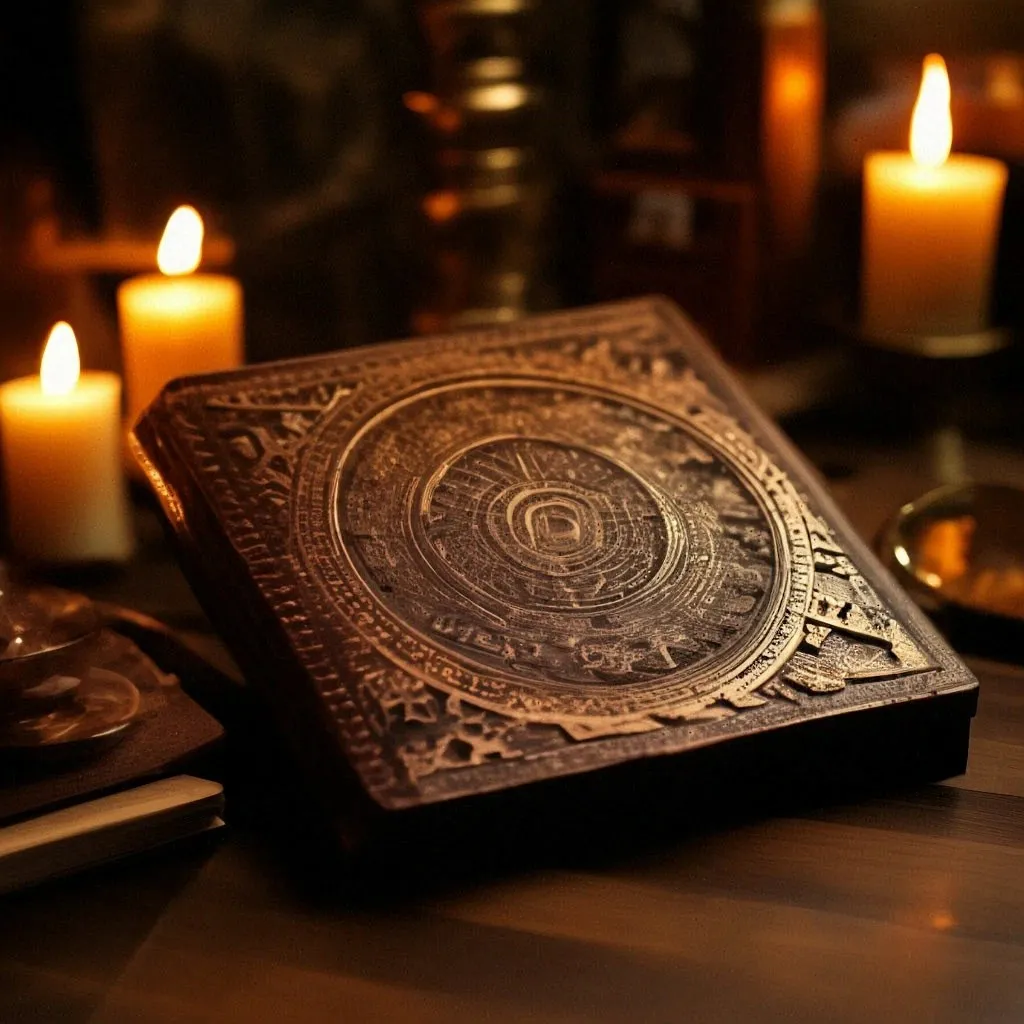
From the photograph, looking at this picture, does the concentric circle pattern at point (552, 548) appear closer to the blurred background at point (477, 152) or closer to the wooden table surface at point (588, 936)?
the wooden table surface at point (588, 936)

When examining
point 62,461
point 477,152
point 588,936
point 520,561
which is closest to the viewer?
point 588,936

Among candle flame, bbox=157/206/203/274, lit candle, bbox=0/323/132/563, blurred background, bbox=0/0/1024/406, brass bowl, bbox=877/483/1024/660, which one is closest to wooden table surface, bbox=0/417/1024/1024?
brass bowl, bbox=877/483/1024/660

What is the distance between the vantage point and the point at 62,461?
1.03m

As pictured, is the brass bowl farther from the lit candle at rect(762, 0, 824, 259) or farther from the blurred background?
the lit candle at rect(762, 0, 824, 259)

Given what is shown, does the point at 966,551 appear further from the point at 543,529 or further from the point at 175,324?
the point at 175,324

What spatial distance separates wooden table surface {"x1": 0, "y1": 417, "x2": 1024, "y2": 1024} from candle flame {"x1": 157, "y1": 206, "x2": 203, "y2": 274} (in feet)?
1.61

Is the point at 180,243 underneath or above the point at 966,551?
above

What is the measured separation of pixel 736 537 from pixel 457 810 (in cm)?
29

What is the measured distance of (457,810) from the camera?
→ 2.19 ft

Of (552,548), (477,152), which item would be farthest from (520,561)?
(477,152)

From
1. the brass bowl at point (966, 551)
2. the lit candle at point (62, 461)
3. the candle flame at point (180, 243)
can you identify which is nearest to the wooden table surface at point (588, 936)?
the brass bowl at point (966, 551)

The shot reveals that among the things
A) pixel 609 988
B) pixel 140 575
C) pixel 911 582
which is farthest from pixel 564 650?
pixel 140 575

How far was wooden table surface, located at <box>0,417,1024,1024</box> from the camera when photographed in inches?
24.8

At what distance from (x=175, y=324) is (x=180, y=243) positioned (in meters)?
0.08
